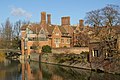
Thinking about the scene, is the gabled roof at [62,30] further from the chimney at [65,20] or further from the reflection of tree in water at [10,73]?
the reflection of tree in water at [10,73]

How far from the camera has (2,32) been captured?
263 feet

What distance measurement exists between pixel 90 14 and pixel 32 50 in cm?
2041

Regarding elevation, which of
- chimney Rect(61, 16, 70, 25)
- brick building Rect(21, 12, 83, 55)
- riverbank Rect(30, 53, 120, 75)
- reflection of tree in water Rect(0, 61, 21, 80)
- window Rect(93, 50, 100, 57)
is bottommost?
reflection of tree in water Rect(0, 61, 21, 80)

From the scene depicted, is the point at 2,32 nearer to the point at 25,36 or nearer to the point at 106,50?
the point at 25,36

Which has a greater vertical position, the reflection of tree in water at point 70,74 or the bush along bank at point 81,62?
the bush along bank at point 81,62

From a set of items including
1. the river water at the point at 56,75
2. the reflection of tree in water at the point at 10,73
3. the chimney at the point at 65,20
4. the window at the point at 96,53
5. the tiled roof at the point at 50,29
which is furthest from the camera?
the chimney at the point at 65,20

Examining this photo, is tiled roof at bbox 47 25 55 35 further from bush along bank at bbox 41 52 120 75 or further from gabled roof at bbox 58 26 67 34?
bush along bank at bbox 41 52 120 75

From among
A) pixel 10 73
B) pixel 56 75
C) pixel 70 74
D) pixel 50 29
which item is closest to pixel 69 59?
pixel 70 74

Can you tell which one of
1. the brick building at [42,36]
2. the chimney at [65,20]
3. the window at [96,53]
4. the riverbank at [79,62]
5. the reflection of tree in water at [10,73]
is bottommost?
the reflection of tree in water at [10,73]

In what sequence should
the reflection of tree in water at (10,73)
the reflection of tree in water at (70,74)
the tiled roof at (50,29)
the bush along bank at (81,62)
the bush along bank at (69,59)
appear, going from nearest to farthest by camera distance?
the reflection of tree in water at (70,74)
the reflection of tree in water at (10,73)
the bush along bank at (81,62)
the bush along bank at (69,59)
the tiled roof at (50,29)

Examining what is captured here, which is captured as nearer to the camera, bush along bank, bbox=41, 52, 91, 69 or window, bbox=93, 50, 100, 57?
window, bbox=93, 50, 100, 57

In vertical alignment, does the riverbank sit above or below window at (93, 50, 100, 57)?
below

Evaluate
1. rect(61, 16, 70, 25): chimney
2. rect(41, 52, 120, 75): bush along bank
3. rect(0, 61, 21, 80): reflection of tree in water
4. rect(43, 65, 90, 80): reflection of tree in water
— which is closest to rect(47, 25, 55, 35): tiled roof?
rect(61, 16, 70, 25): chimney

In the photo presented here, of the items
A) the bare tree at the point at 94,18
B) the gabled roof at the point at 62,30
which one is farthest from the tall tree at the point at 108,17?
the gabled roof at the point at 62,30
